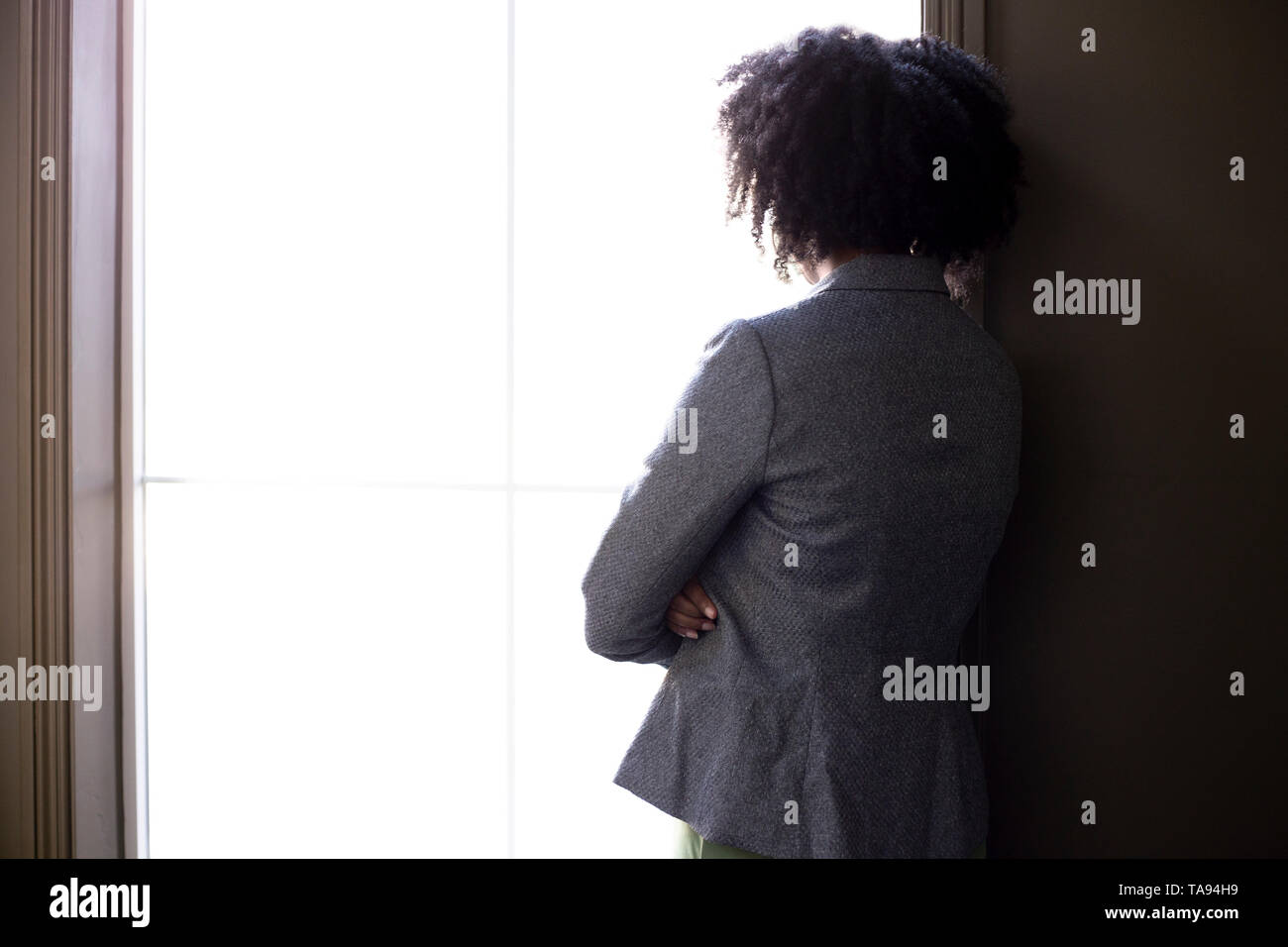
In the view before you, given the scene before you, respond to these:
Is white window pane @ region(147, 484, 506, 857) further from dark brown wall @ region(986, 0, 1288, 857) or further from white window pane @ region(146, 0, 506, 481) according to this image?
dark brown wall @ region(986, 0, 1288, 857)

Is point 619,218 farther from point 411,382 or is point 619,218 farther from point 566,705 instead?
point 566,705

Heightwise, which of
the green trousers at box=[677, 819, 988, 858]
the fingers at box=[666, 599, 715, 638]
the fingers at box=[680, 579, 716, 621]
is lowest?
the green trousers at box=[677, 819, 988, 858]

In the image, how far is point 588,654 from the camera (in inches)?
64.9

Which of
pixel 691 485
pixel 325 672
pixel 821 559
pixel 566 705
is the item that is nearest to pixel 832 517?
pixel 821 559

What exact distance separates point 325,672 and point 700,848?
0.90 meters

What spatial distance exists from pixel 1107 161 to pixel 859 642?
2.82ft

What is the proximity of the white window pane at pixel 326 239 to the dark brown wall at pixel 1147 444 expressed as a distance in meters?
0.83

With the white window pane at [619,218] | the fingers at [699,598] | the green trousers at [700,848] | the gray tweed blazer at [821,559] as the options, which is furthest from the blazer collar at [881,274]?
the green trousers at [700,848]

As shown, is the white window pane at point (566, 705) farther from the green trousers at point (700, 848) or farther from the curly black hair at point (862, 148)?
the curly black hair at point (862, 148)

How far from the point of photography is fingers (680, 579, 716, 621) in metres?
1.05

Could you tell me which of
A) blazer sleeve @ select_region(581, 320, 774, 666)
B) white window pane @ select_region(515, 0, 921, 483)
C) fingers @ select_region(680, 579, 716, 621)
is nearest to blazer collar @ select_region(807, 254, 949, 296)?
blazer sleeve @ select_region(581, 320, 774, 666)
